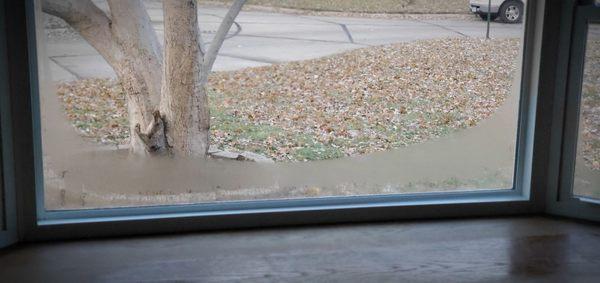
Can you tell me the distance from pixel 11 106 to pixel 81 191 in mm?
500

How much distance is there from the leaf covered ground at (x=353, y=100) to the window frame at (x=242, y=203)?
207 mm

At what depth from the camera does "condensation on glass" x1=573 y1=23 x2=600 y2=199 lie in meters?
3.39

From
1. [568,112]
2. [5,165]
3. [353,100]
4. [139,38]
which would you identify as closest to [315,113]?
[353,100]

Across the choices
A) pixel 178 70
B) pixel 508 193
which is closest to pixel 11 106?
pixel 178 70

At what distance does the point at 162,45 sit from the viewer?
3.28 meters

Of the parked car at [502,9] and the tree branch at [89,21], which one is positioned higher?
the parked car at [502,9]

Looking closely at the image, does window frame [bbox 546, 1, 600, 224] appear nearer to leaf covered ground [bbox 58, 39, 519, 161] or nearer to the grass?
leaf covered ground [bbox 58, 39, 519, 161]

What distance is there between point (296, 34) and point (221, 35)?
0.36 metres

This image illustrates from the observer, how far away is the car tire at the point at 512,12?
3568 millimetres

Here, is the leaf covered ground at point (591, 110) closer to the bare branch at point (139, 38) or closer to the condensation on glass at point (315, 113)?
the condensation on glass at point (315, 113)

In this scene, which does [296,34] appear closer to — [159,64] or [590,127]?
[159,64]

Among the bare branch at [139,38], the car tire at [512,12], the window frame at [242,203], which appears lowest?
the window frame at [242,203]

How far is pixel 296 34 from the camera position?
11.2ft

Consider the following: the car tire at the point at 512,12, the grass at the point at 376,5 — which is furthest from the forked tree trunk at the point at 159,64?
the car tire at the point at 512,12
